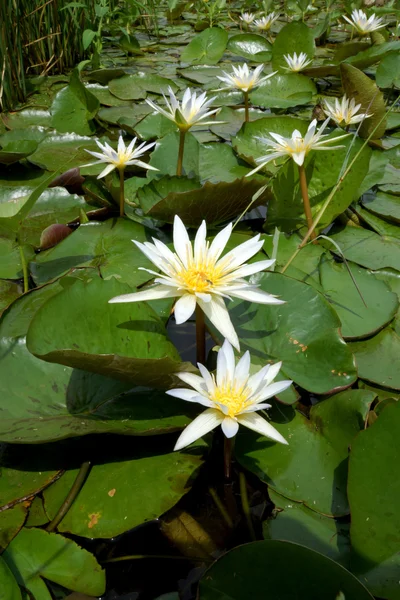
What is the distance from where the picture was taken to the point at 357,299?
1754 millimetres

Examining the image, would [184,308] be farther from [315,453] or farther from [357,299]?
[357,299]

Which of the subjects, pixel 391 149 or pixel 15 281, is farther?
pixel 391 149

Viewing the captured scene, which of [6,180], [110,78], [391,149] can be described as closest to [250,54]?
[110,78]

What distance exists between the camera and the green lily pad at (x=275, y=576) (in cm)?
88

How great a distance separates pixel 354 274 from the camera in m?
1.84

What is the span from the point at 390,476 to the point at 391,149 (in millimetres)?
2105

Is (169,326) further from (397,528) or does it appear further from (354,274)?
(397,528)

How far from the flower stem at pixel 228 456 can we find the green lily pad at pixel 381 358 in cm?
50

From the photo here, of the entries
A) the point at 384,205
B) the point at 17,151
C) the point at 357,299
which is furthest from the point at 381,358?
the point at 17,151

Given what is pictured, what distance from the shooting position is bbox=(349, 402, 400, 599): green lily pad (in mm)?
980

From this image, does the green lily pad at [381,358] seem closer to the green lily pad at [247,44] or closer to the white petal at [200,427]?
the white petal at [200,427]

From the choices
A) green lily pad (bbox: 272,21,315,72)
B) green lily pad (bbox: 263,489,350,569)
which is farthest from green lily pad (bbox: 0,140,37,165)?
green lily pad (bbox: 272,21,315,72)

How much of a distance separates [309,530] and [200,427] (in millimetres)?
359

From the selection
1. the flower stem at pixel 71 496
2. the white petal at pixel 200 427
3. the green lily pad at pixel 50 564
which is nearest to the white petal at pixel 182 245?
the white petal at pixel 200 427
